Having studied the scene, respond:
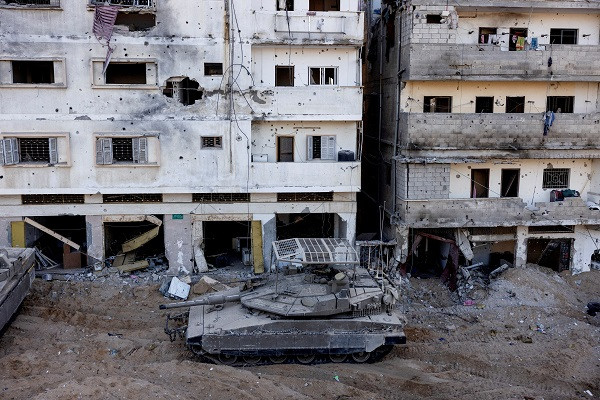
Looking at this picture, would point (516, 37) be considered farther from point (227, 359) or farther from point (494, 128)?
point (227, 359)

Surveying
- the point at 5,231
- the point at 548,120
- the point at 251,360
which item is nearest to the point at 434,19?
the point at 548,120

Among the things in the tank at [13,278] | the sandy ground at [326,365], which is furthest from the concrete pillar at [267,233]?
the tank at [13,278]

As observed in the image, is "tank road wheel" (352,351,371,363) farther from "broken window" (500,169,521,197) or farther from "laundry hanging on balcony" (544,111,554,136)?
"laundry hanging on balcony" (544,111,554,136)

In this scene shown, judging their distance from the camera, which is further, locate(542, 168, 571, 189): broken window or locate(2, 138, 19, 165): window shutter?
locate(542, 168, 571, 189): broken window

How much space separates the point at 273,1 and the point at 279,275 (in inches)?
381

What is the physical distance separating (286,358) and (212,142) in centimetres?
889

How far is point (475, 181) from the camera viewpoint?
2267 centimetres

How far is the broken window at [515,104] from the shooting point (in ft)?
74.2

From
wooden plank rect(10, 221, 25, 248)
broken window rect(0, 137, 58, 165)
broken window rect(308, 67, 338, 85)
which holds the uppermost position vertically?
broken window rect(308, 67, 338, 85)

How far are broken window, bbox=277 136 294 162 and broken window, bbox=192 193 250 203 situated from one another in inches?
73.7

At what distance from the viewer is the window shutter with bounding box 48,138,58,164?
2080 cm

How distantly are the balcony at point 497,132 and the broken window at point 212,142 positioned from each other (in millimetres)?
6463

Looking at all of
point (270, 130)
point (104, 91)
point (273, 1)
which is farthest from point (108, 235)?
point (273, 1)

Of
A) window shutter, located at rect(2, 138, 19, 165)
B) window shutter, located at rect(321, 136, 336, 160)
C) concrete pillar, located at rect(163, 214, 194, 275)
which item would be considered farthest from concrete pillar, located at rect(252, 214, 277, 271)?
window shutter, located at rect(2, 138, 19, 165)
